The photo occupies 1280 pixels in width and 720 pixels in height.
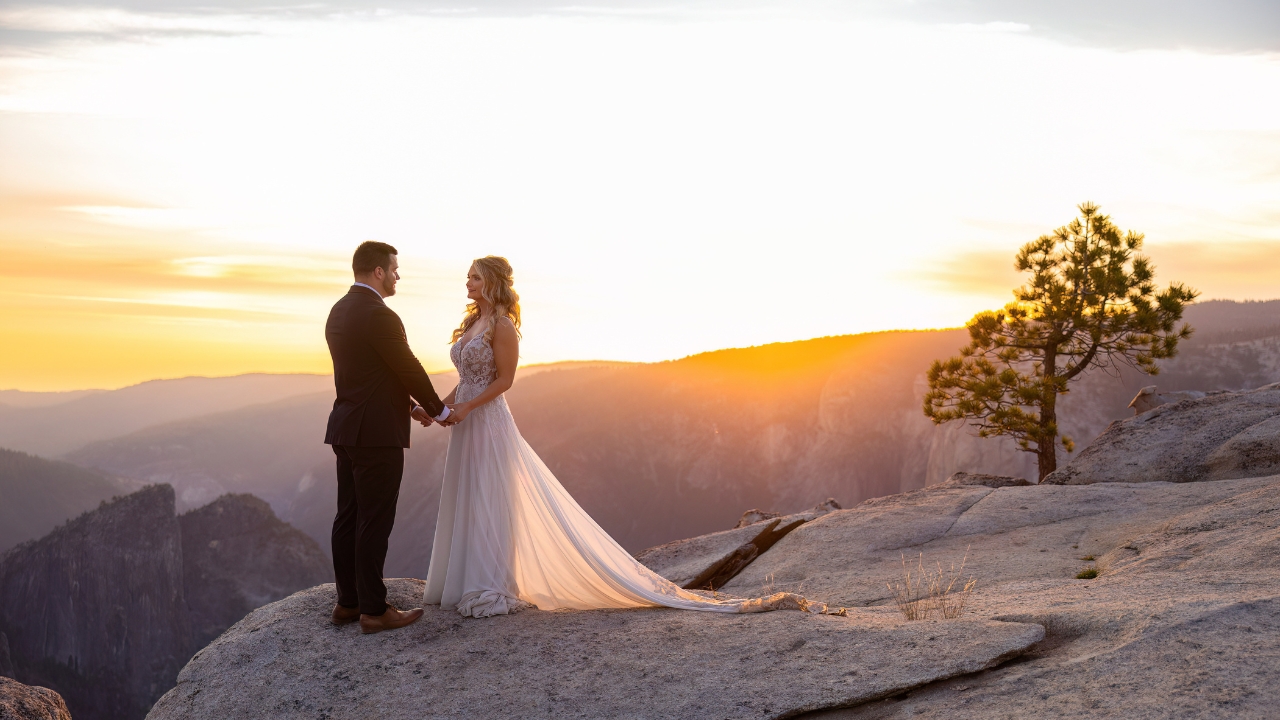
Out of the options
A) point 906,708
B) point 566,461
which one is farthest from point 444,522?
point 566,461

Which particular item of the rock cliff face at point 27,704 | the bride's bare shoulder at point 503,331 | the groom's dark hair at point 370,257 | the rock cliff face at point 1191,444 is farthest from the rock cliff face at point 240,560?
the groom's dark hair at point 370,257

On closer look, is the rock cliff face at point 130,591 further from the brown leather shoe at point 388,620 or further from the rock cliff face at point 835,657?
the rock cliff face at point 835,657

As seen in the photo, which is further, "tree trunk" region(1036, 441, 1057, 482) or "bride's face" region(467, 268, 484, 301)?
"tree trunk" region(1036, 441, 1057, 482)

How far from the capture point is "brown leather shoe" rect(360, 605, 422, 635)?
670 cm

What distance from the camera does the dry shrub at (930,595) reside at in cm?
692

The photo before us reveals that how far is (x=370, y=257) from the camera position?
667 centimetres

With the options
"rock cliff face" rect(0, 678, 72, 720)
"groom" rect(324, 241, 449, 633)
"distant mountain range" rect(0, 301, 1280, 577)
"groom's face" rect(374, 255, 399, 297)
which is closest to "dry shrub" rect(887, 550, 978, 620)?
"groom" rect(324, 241, 449, 633)

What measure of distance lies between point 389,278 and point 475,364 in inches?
42.7

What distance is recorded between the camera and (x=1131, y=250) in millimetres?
19734

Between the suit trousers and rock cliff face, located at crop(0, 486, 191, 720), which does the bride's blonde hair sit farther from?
rock cliff face, located at crop(0, 486, 191, 720)

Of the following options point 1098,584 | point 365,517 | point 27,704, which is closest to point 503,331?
point 365,517

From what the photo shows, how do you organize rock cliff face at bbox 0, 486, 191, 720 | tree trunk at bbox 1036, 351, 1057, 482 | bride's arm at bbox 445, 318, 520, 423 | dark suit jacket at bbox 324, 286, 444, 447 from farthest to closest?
1. rock cliff face at bbox 0, 486, 191, 720
2. tree trunk at bbox 1036, 351, 1057, 482
3. bride's arm at bbox 445, 318, 520, 423
4. dark suit jacket at bbox 324, 286, 444, 447

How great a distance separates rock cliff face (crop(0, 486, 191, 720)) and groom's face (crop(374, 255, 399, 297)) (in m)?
88.3

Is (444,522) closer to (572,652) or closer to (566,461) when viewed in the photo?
(572,652)
